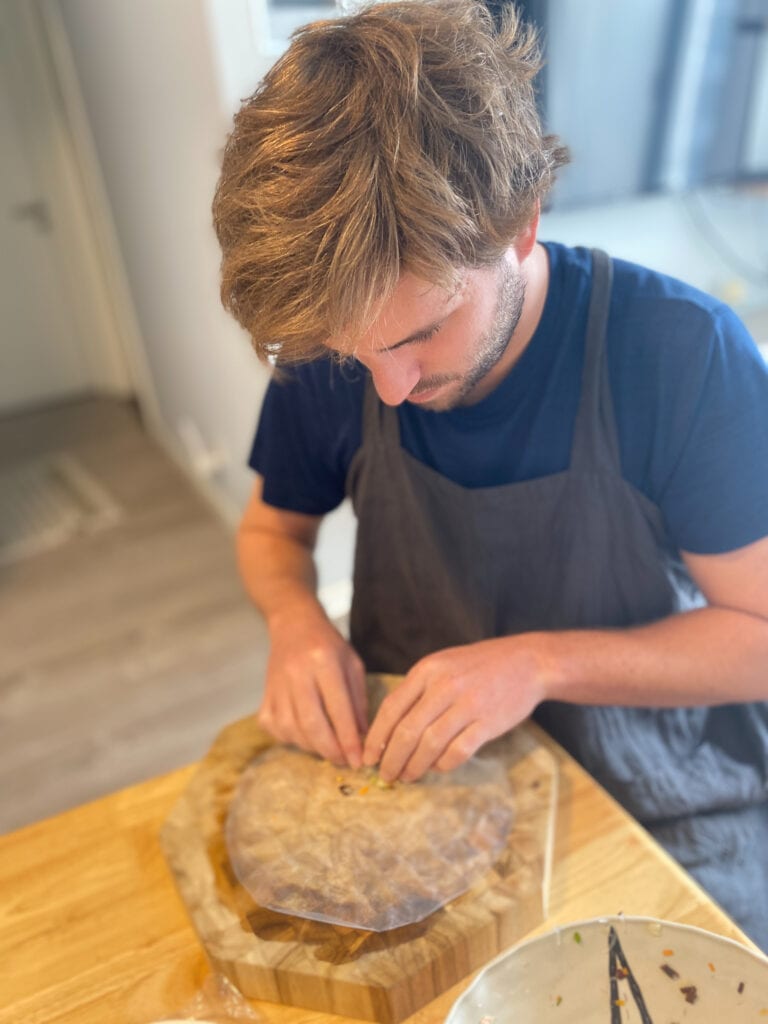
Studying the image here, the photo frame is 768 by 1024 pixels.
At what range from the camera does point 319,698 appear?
73 cm

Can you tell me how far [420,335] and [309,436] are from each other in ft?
1.07

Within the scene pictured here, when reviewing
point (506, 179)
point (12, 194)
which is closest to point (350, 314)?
point (506, 179)

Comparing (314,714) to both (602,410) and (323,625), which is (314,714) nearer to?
(323,625)

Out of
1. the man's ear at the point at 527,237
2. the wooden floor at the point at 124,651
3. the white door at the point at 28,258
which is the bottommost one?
the wooden floor at the point at 124,651

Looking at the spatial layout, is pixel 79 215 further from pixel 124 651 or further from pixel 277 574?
pixel 277 574

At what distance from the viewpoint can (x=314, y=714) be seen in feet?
2.32

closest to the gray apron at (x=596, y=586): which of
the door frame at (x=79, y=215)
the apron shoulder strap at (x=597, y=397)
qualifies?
the apron shoulder strap at (x=597, y=397)

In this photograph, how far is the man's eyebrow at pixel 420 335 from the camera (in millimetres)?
624

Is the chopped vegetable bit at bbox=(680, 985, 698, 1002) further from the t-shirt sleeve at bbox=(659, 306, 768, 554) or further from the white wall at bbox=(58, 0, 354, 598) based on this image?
the white wall at bbox=(58, 0, 354, 598)

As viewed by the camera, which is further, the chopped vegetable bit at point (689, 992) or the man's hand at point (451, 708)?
the man's hand at point (451, 708)

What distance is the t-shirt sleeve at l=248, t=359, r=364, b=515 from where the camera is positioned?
89cm

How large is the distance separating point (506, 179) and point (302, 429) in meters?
0.42

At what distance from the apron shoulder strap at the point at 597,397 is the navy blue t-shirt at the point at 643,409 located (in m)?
0.01

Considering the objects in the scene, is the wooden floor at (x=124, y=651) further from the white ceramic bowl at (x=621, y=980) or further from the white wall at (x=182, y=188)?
the white ceramic bowl at (x=621, y=980)
